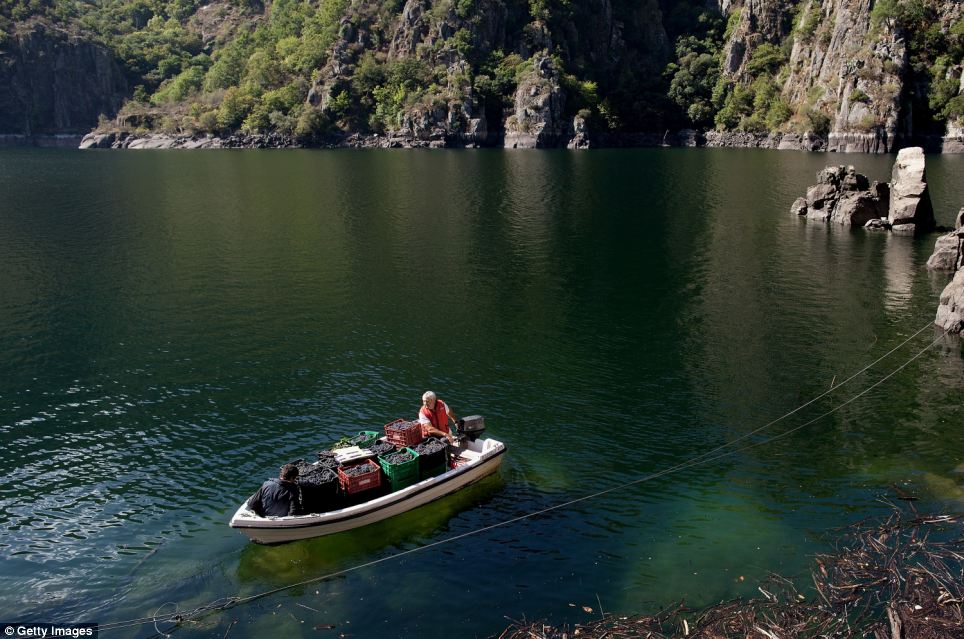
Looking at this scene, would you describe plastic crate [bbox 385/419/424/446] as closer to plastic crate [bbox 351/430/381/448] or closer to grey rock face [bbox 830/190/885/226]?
plastic crate [bbox 351/430/381/448]

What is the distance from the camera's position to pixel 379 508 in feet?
72.0

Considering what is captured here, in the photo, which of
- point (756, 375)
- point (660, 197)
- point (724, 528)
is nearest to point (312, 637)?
point (724, 528)

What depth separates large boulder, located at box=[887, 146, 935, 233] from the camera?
68375 millimetres

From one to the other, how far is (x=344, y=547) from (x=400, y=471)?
2.87 meters

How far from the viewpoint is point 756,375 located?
3456cm

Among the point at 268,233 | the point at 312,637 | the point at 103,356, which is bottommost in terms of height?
the point at 312,637

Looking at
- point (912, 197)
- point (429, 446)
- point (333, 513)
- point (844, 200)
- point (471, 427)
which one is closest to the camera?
point (333, 513)

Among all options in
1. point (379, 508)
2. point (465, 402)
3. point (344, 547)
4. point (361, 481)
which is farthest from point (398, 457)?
point (465, 402)

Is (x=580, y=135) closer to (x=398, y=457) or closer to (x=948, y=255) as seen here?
(x=948, y=255)

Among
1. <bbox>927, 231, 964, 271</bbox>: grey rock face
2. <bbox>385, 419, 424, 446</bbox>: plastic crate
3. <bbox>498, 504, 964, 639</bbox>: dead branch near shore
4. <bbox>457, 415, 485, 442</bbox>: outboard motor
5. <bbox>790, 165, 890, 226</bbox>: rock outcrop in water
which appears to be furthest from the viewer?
<bbox>790, 165, 890, 226</bbox>: rock outcrop in water

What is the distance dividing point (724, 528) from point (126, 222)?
7186 cm

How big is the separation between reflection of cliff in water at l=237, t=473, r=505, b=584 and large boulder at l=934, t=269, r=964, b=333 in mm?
30723

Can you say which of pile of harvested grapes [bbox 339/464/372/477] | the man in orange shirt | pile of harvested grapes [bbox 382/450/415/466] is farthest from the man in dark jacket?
the man in orange shirt

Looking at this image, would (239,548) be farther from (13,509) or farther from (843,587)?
(843,587)
